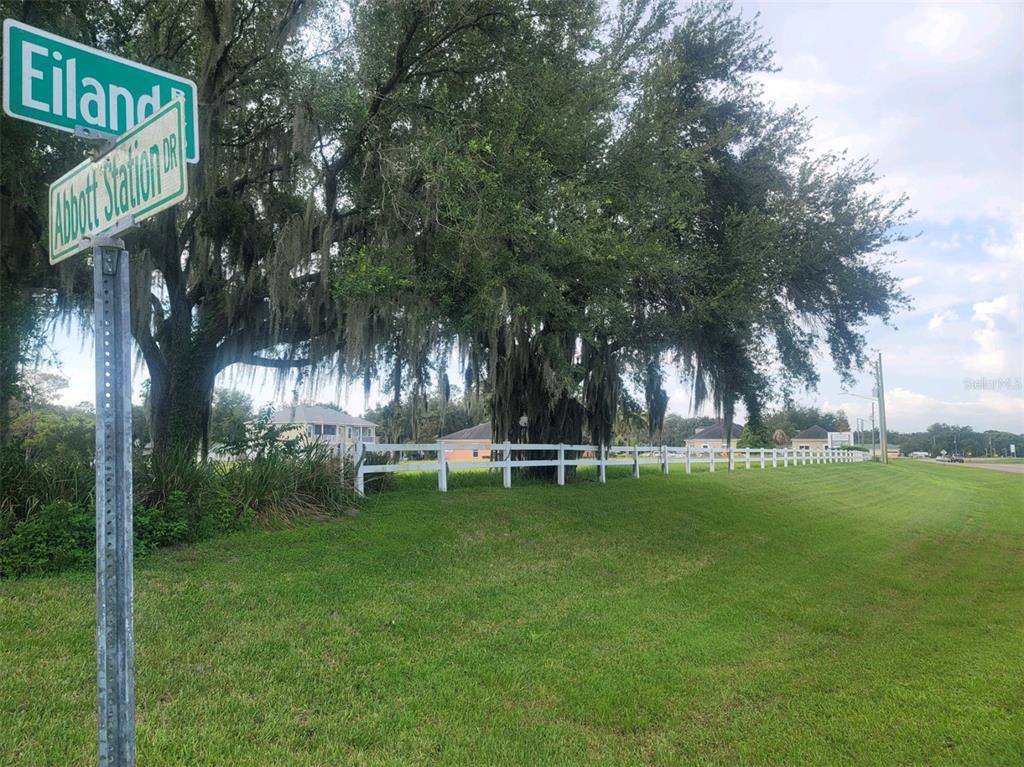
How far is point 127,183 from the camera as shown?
6.31 ft

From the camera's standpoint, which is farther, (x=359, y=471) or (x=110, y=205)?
(x=359, y=471)

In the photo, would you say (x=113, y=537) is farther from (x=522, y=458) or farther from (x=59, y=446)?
(x=522, y=458)

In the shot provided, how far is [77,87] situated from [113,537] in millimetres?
1367

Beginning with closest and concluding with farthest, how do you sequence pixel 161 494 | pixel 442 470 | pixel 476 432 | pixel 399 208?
pixel 161 494 → pixel 399 208 → pixel 442 470 → pixel 476 432

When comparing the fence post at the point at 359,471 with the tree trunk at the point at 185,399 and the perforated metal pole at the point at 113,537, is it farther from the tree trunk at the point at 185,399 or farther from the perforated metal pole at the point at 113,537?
the perforated metal pole at the point at 113,537

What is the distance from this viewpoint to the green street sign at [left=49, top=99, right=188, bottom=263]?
1834 mm

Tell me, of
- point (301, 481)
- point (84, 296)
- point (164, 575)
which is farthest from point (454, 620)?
point (84, 296)

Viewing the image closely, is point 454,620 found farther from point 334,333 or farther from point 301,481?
point 334,333

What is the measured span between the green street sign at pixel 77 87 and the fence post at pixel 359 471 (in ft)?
27.2

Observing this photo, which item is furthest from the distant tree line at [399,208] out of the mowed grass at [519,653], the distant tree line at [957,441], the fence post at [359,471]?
the distant tree line at [957,441]

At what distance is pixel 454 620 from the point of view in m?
5.74

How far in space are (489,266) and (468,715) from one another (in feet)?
20.7

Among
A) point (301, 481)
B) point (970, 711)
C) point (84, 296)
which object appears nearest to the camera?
point (970, 711)

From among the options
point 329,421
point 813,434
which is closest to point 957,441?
point 813,434
